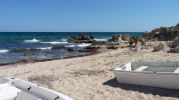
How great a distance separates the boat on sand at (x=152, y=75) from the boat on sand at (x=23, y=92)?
3.28 m

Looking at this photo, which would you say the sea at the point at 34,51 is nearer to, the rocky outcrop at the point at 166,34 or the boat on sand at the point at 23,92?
the rocky outcrop at the point at 166,34

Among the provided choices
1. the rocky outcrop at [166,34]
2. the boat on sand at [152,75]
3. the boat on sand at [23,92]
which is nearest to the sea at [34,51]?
the rocky outcrop at [166,34]

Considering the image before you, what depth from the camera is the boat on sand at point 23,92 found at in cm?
521

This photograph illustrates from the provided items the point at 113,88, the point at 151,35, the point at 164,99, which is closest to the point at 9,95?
the point at 113,88

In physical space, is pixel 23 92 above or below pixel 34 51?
above

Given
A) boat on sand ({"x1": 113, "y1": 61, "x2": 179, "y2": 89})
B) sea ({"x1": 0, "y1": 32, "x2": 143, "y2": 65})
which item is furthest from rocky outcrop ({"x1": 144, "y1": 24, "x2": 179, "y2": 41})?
boat on sand ({"x1": 113, "y1": 61, "x2": 179, "y2": 89})

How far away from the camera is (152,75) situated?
7.62 meters

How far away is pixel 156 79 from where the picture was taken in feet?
25.0

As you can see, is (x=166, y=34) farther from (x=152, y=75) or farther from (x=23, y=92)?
(x=23, y=92)

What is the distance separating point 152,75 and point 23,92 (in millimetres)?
3757

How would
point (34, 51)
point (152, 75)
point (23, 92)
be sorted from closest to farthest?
point (23, 92) → point (152, 75) → point (34, 51)

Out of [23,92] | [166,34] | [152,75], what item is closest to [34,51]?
[166,34]

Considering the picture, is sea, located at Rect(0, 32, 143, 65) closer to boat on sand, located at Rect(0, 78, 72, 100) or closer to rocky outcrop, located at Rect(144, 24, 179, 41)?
rocky outcrop, located at Rect(144, 24, 179, 41)

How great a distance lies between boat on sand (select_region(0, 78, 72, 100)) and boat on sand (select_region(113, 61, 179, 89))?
328 cm
